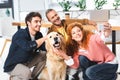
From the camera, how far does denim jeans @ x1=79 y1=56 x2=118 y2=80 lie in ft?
7.75

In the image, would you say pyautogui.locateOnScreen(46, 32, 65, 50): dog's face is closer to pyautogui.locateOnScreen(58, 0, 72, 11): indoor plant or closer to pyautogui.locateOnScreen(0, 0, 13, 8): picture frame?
pyautogui.locateOnScreen(58, 0, 72, 11): indoor plant

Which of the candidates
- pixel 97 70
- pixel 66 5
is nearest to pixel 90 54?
pixel 97 70

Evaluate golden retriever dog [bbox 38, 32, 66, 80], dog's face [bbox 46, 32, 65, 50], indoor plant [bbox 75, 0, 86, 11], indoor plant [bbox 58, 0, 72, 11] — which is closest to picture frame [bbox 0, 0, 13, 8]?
indoor plant [bbox 58, 0, 72, 11]

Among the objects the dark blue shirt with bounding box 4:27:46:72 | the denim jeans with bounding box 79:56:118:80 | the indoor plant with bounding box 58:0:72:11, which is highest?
the indoor plant with bounding box 58:0:72:11

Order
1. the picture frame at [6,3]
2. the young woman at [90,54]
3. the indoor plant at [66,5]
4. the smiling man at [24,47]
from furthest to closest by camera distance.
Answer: the picture frame at [6,3] < the indoor plant at [66,5] < the smiling man at [24,47] < the young woman at [90,54]

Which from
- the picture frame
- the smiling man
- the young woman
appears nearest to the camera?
the young woman

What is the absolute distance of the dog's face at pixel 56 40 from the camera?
2291mm

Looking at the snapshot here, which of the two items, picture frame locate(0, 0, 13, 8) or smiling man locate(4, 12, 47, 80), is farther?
picture frame locate(0, 0, 13, 8)

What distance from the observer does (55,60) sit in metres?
2.44

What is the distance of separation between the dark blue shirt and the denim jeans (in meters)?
0.49

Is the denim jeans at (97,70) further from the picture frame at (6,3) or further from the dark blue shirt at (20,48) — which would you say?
the picture frame at (6,3)

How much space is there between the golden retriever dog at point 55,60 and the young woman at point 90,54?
90 millimetres

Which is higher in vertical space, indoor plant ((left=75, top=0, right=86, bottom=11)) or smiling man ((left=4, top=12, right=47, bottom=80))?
indoor plant ((left=75, top=0, right=86, bottom=11))

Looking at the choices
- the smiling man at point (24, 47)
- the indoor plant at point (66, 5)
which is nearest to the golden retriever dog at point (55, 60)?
the smiling man at point (24, 47)
